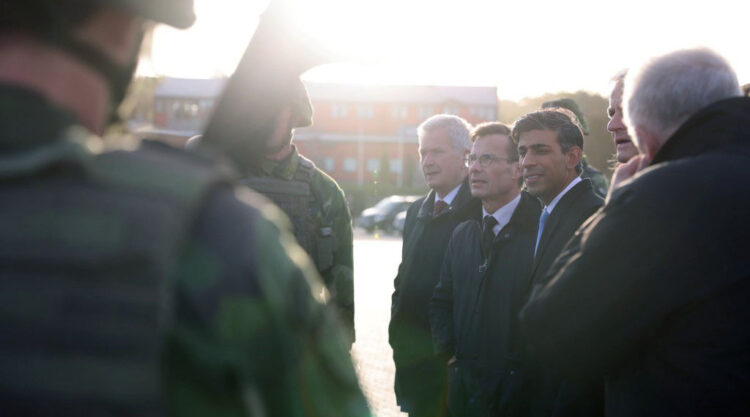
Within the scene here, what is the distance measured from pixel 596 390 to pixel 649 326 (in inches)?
45.2

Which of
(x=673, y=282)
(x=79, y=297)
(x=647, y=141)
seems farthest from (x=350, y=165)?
(x=79, y=297)

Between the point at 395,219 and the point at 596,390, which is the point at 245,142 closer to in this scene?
the point at 596,390

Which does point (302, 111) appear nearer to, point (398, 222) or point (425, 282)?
point (425, 282)

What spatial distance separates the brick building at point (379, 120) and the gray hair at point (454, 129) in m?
62.4

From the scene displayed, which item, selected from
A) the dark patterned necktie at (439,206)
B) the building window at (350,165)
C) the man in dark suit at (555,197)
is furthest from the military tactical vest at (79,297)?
the building window at (350,165)

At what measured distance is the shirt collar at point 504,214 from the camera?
4.90 meters

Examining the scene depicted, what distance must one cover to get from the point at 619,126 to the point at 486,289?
47.9 inches

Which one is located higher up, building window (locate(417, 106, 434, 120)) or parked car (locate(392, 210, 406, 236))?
building window (locate(417, 106, 434, 120))

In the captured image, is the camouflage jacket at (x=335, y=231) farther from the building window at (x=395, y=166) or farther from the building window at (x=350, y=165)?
the building window at (x=350, y=165)

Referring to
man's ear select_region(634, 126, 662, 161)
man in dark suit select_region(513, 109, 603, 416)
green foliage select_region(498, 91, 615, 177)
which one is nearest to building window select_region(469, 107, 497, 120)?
green foliage select_region(498, 91, 615, 177)

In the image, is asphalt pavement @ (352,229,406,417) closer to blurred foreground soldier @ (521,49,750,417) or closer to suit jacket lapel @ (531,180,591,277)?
blurred foreground soldier @ (521,49,750,417)

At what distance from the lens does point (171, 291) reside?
1.14 meters

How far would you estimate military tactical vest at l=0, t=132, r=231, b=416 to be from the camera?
3.60 ft

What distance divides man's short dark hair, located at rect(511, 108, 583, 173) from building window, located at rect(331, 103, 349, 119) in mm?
66845
